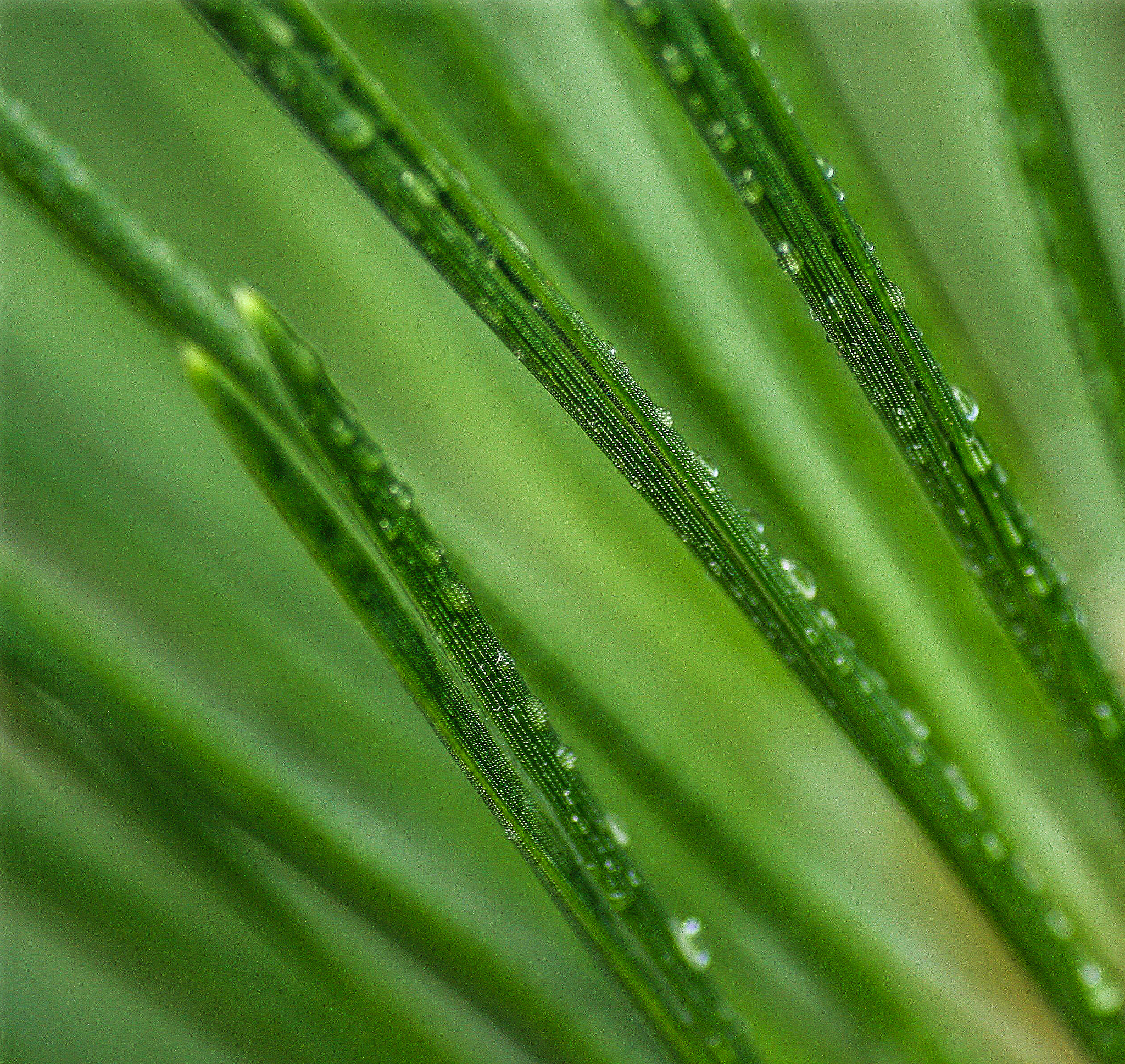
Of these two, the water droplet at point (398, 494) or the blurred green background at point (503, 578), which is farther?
the blurred green background at point (503, 578)

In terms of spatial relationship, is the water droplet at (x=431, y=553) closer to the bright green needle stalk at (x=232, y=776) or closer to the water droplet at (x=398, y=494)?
the water droplet at (x=398, y=494)

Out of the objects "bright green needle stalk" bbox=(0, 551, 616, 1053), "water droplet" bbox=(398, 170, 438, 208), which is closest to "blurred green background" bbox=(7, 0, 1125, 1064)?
"bright green needle stalk" bbox=(0, 551, 616, 1053)

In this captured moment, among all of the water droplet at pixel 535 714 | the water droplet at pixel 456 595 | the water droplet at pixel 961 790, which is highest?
the water droplet at pixel 961 790

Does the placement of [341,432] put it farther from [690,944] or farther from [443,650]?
[690,944]

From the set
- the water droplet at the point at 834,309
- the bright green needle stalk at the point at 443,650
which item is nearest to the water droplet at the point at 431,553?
the bright green needle stalk at the point at 443,650

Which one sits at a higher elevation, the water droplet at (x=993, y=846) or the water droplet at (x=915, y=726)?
the water droplet at (x=915, y=726)

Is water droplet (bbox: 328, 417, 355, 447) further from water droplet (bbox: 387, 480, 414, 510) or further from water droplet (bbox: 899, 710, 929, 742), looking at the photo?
water droplet (bbox: 899, 710, 929, 742)

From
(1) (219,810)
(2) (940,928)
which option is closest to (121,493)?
(1) (219,810)

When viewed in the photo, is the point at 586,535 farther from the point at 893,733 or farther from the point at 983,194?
the point at 983,194
